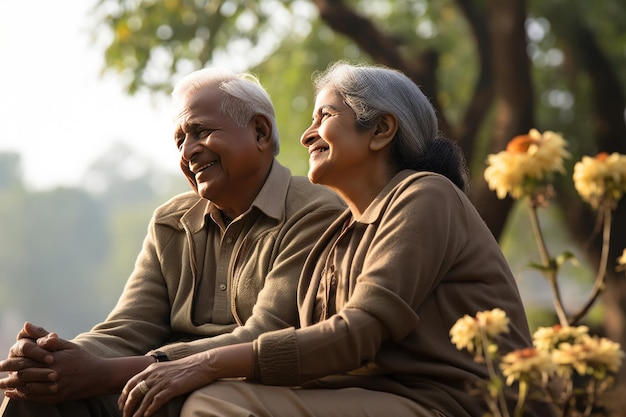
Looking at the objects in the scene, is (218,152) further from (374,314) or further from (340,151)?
(374,314)

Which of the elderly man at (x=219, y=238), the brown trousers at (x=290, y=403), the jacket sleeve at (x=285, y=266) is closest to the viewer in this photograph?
the brown trousers at (x=290, y=403)

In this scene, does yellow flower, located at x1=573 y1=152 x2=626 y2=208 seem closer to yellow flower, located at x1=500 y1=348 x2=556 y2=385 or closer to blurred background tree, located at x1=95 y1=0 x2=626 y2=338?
yellow flower, located at x1=500 y1=348 x2=556 y2=385

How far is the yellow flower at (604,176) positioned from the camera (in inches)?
116

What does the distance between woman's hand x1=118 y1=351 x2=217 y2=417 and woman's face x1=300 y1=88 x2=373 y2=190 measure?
715mm

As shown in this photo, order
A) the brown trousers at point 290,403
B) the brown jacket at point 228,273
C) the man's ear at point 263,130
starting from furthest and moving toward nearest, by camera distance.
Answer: the man's ear at point 263,130 → the brown jacket at point 228,273 → the brown trousers at point 290,403

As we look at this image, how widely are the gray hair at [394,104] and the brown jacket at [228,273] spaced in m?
0.60

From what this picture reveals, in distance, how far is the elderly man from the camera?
4301 mm

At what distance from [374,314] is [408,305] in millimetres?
95

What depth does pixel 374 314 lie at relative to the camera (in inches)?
132

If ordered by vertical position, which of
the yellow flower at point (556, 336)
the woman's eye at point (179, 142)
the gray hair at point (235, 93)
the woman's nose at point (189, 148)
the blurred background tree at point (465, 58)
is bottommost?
the yellow flower at point (556, 336)

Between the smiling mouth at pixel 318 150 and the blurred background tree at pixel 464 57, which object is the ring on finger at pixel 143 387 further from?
the blurred background tree at pixel 464 57

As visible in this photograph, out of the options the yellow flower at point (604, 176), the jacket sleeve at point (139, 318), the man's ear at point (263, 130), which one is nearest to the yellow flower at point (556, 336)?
the yellow flower at point (604, 176)

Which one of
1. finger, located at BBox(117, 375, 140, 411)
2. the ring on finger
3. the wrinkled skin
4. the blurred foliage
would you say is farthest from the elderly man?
the blurred foliage

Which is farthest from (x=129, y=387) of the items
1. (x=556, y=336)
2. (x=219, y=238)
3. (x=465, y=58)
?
(x=465, y=58)
